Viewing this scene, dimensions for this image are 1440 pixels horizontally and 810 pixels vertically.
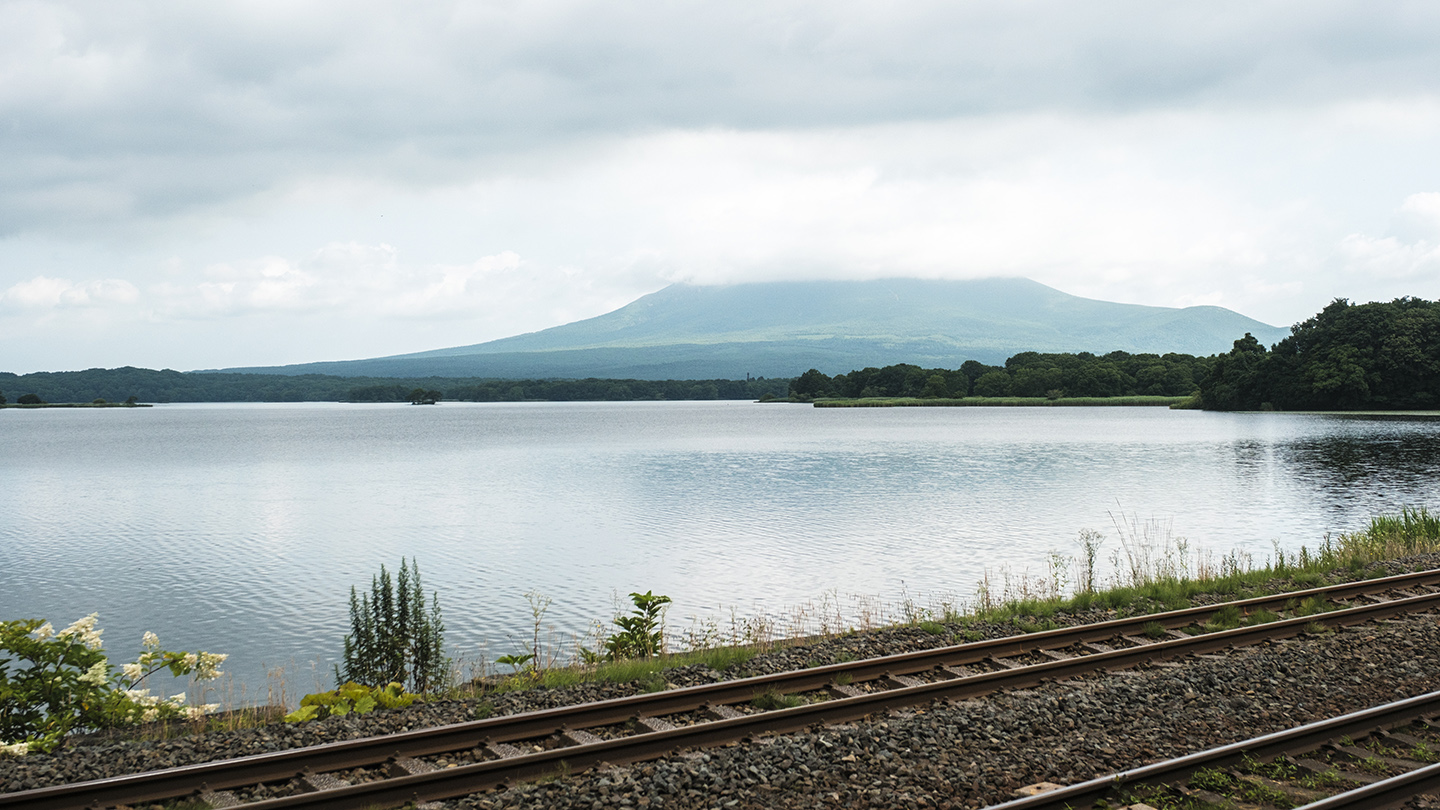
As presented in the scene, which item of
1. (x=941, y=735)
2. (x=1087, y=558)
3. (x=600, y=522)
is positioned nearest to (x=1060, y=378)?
(x=600, y=522)

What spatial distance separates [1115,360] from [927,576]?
546 ft

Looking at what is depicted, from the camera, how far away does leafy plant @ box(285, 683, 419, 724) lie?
31.4ft

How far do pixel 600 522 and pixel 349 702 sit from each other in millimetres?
23247

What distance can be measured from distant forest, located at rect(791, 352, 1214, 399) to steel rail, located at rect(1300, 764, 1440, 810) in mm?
163809

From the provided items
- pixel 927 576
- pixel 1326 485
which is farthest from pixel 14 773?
pixel 1326 485

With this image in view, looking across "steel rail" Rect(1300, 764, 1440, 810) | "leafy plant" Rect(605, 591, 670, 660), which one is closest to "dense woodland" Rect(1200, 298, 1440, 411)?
"leafy plant" Rect(605, 591, 670, 660)

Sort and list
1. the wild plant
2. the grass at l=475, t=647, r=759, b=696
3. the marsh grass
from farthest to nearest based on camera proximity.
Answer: the wild plant → the marsh grass → the grass at l=475, t=647, r=759, b=696

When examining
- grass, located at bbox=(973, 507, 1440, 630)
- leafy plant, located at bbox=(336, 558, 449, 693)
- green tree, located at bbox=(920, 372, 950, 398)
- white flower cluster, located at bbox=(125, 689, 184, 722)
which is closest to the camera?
white flower cluster, located at bbox=(125, 689, 184, 722)

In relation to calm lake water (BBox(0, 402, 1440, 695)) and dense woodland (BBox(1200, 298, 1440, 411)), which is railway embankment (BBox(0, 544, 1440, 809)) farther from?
dense woodland (BBox(1200, 298, 1440, 411))

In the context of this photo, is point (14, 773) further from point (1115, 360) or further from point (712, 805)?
point (1115, 360)

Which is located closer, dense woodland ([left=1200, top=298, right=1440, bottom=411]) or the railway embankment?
the railway embankment

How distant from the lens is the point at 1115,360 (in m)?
175

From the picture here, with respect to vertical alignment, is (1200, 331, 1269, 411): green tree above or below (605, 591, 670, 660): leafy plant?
above

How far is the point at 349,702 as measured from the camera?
9.96m
